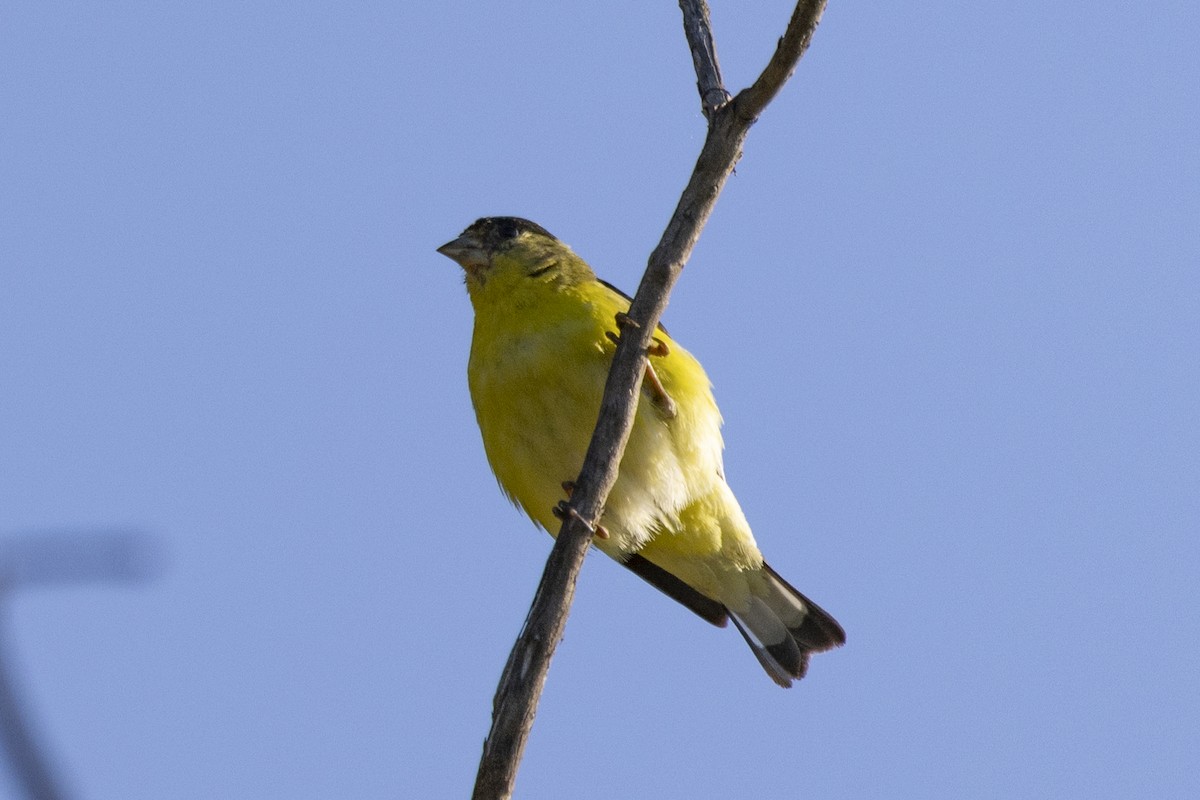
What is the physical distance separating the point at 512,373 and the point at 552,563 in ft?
5.31

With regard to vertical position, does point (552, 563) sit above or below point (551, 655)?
above

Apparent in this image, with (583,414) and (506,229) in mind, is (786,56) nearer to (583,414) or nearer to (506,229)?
(583,414)

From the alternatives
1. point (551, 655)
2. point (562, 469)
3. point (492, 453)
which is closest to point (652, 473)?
point (562, 469)

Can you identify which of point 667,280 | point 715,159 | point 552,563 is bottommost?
point 552,563

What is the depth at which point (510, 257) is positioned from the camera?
5.98 m

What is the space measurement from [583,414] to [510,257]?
3.76ft

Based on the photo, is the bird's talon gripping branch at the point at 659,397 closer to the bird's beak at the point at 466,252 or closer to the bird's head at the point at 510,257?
the bird's head at the point at 510,257

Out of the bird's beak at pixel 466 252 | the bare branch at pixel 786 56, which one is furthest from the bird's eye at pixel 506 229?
the bare branch at pixel 786 56

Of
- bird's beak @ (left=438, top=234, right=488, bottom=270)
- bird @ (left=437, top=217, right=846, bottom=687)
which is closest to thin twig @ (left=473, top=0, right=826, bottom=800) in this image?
bird @ (left=437, top=217, right=846, bottom=687)

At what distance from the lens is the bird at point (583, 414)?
5188mm

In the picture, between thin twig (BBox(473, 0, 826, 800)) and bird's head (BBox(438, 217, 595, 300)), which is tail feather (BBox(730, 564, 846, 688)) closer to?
bird's head (BBox(438, 217, 595, 300))

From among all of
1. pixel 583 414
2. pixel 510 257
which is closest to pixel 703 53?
pixel 583 414

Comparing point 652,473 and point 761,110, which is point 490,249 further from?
point 761,110

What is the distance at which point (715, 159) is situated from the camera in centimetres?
396
